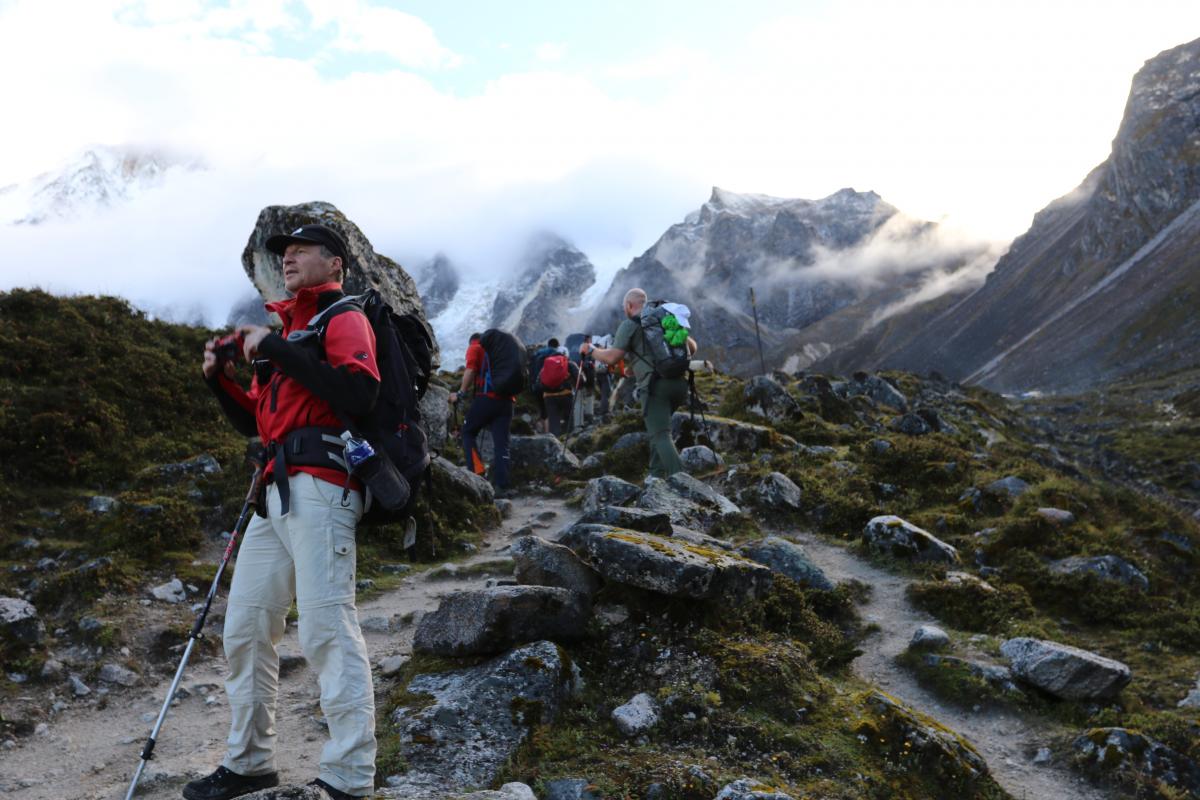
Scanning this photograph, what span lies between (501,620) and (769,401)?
1593 centimetres

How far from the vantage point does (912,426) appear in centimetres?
Result: 2217

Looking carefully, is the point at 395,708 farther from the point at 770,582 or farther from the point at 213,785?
the point at 770,582

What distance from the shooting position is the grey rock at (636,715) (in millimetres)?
5926

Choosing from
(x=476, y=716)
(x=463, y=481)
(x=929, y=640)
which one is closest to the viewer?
(x=476, y=716)

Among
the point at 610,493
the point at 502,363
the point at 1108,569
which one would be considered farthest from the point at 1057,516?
the point at 502,363

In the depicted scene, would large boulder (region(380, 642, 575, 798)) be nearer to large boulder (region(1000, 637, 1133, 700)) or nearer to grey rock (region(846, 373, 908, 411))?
large boulder (region(1000, 637, 1133, 700))

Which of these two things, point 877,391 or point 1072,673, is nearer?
point 1072,673

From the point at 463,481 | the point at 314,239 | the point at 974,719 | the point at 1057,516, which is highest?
the point at 314,239

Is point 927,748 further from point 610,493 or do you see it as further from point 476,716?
point 610,493

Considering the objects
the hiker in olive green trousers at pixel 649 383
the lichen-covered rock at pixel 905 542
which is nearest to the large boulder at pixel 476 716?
the lichen-covered rock at pixel 905 542

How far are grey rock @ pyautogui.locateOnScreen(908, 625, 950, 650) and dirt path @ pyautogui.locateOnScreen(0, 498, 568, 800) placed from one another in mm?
5163

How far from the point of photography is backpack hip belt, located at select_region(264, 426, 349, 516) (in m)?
4.87

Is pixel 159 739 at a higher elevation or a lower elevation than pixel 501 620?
lower

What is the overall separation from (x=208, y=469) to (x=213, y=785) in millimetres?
8372
